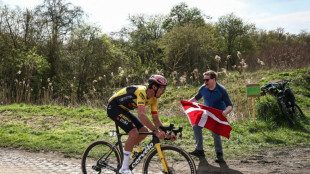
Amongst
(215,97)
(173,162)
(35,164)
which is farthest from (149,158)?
(35,164)

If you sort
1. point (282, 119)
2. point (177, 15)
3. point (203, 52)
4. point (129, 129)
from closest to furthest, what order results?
point (129, 129) → point (282, 119) → point (203, 52) → point (177, 15)

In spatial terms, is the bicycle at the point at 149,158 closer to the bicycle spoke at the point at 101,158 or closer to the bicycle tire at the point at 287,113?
the bicycle spoke at the point at 101,158

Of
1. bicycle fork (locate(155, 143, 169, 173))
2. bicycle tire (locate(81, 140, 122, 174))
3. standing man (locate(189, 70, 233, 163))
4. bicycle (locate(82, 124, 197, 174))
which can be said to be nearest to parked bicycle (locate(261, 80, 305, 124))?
standing man (locate(189, 70, 233, 163))

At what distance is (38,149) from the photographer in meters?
8.32

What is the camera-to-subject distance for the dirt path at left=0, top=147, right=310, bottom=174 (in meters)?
6.28

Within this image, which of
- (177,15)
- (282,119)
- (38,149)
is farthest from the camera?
(177,15)

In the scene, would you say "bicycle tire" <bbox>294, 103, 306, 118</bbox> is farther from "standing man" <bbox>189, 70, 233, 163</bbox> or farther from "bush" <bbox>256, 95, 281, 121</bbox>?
"standing man" <bbox>189, 70, 233, 163</bbox>

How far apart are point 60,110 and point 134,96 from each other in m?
10.1

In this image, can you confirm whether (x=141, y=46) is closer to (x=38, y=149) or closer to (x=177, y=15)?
(x=177, y=15)

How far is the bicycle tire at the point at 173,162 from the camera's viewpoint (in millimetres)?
4586

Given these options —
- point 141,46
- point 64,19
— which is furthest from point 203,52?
point 64,19

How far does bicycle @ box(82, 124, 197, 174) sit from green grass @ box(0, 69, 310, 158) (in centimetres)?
219

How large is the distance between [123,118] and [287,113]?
756 centimetres

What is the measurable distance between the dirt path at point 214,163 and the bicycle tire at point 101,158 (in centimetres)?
82
